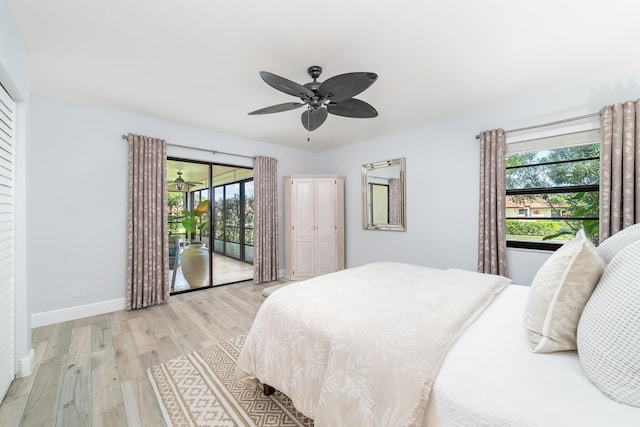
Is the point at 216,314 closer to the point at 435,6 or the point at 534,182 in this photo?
the point at 435,6

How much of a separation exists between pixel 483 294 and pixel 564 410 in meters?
0.90

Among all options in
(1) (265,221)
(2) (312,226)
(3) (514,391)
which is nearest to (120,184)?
(1) (265,221)

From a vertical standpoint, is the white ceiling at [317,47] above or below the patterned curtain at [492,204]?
above

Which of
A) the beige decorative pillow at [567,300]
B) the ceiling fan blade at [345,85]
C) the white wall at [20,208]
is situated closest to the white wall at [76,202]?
the white wall at [20,208]

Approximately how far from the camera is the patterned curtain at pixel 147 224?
3.26m

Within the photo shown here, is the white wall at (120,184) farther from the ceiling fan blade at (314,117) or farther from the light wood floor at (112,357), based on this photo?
the ceiling fan blade at (314,117)

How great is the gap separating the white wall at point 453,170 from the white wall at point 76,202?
3386 mm

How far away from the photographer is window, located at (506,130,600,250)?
265 centimetres

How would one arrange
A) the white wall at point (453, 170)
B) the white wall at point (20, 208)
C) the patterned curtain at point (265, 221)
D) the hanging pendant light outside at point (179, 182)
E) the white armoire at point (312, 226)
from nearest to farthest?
the white wall at point (20, 208)
the white wall at point (453, 170)
the hanging pendant light outside at point (179, 182)
the patterned curtain at point (265, 221)
the white armoire at point (312, 226)

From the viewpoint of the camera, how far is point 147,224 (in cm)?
336

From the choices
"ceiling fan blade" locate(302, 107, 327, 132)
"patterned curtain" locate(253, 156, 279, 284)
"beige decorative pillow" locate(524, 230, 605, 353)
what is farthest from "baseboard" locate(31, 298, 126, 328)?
"beige decorative pillow" locate(524, 230, 605, 353)

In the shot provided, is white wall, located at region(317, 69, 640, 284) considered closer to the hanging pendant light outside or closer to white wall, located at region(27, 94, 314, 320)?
the hanging pendant light outside

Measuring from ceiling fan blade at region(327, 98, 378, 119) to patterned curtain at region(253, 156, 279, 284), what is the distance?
244 cm

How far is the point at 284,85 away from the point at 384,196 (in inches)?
109
